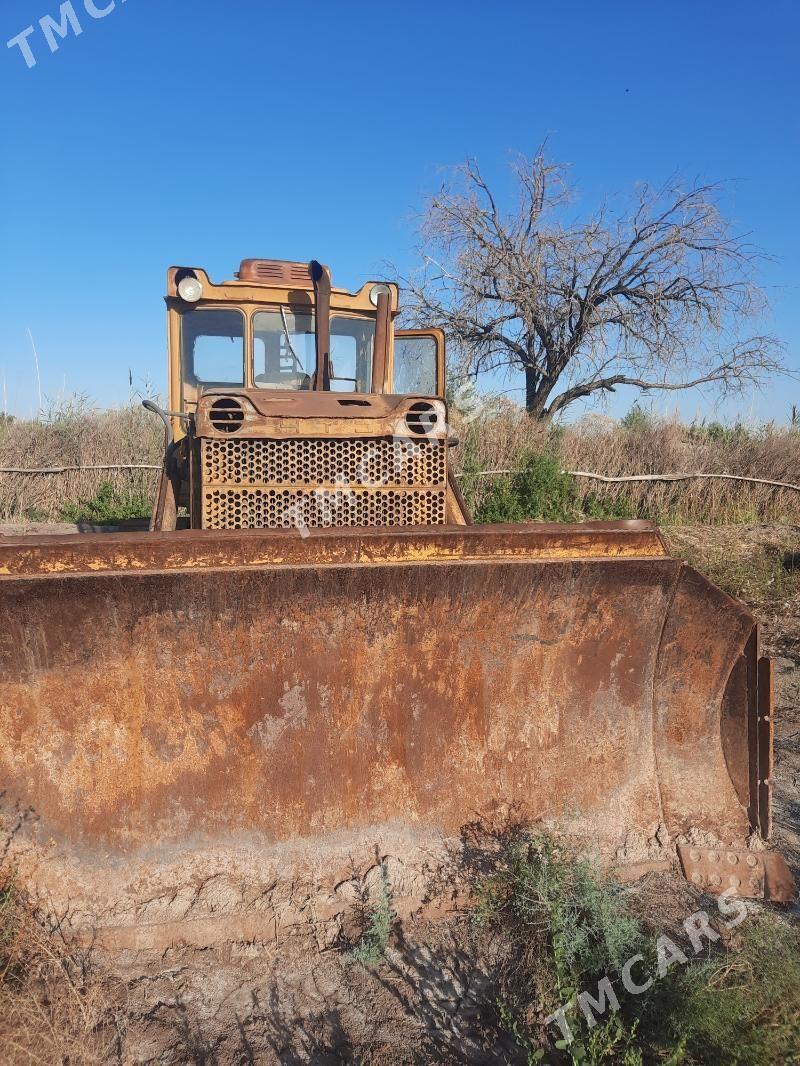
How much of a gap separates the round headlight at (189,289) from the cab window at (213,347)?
0.14 meters

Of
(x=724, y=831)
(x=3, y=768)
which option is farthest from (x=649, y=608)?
(x=3, y=768)

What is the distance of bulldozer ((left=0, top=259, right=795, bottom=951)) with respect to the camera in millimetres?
2348

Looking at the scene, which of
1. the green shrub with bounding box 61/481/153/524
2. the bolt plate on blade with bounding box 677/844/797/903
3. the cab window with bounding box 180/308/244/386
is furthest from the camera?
the green shrub with bounding box 61/481/153/524

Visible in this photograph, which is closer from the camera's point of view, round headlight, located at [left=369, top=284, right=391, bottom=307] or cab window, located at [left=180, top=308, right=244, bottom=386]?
cab window, located at [left=180, top=308, right=244, bottom=386]

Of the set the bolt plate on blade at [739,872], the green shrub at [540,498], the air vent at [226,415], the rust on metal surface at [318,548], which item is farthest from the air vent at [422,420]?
the green shrub at [540,498]

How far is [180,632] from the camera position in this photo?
7.88ft

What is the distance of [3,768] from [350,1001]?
53.0 inches

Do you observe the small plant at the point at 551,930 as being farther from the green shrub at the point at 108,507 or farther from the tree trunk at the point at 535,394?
the tree trunk at the point at 535,394

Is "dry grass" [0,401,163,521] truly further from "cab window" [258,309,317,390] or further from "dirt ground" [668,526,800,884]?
"dirt ground" [668,526,800,884]

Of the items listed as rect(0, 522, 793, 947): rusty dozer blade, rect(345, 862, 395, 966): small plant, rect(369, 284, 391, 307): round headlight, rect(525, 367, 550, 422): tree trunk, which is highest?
rect(525, 367, 550, 422): tree trunk

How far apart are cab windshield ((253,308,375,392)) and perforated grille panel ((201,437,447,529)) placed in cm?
152

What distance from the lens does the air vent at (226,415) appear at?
2.73 meters

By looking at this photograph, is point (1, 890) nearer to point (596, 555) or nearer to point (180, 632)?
point (180, 632)

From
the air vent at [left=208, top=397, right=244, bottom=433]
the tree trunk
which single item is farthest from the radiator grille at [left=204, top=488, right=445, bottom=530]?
the tree trunk
